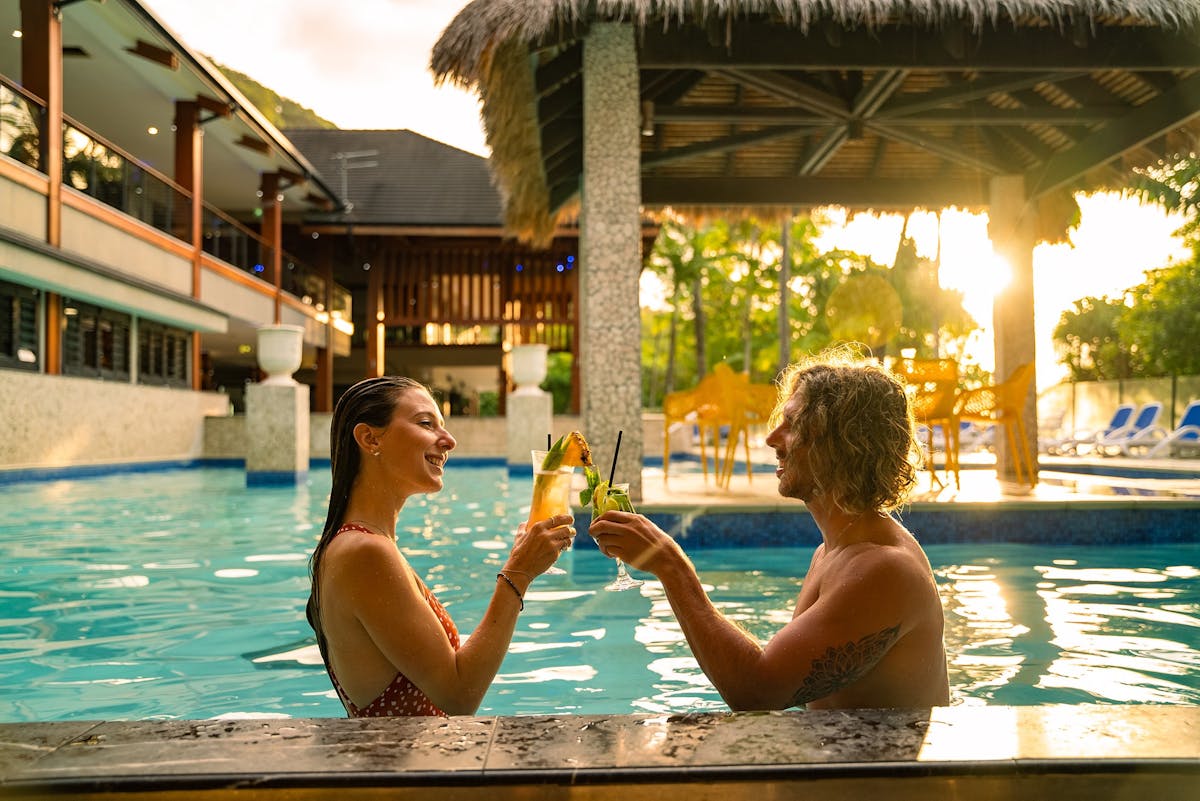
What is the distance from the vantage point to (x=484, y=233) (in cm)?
2103

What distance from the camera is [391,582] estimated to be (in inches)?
73.5

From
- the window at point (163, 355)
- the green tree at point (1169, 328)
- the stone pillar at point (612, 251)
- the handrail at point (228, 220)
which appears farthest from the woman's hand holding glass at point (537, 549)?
the green tree at point (1169, 328)

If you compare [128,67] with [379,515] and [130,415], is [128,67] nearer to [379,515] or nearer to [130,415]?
[130,415]

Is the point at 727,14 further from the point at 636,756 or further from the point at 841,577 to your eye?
the point at 636,756

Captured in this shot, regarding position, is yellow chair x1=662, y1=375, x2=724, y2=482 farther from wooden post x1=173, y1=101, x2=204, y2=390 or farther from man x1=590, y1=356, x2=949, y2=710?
wooden post x1=173, y1=101, x2=204, y2=390

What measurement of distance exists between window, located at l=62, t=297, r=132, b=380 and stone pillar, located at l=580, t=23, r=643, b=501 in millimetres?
9714

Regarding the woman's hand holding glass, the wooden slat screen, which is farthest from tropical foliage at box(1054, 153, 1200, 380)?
the woman's hand holding glass

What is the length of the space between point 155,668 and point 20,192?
30.6 ft

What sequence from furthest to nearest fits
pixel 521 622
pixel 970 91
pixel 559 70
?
1. pixel 970 91
2. pixel 559 70
3. pixel 521 622

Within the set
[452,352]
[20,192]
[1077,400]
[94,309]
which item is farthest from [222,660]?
[1077,400]

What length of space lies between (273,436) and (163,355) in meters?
5.68

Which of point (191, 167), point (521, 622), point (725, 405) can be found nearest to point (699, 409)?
point (725, 405)

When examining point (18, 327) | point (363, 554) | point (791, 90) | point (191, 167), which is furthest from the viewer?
point (191, 167)

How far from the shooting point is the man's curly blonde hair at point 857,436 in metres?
1.85
